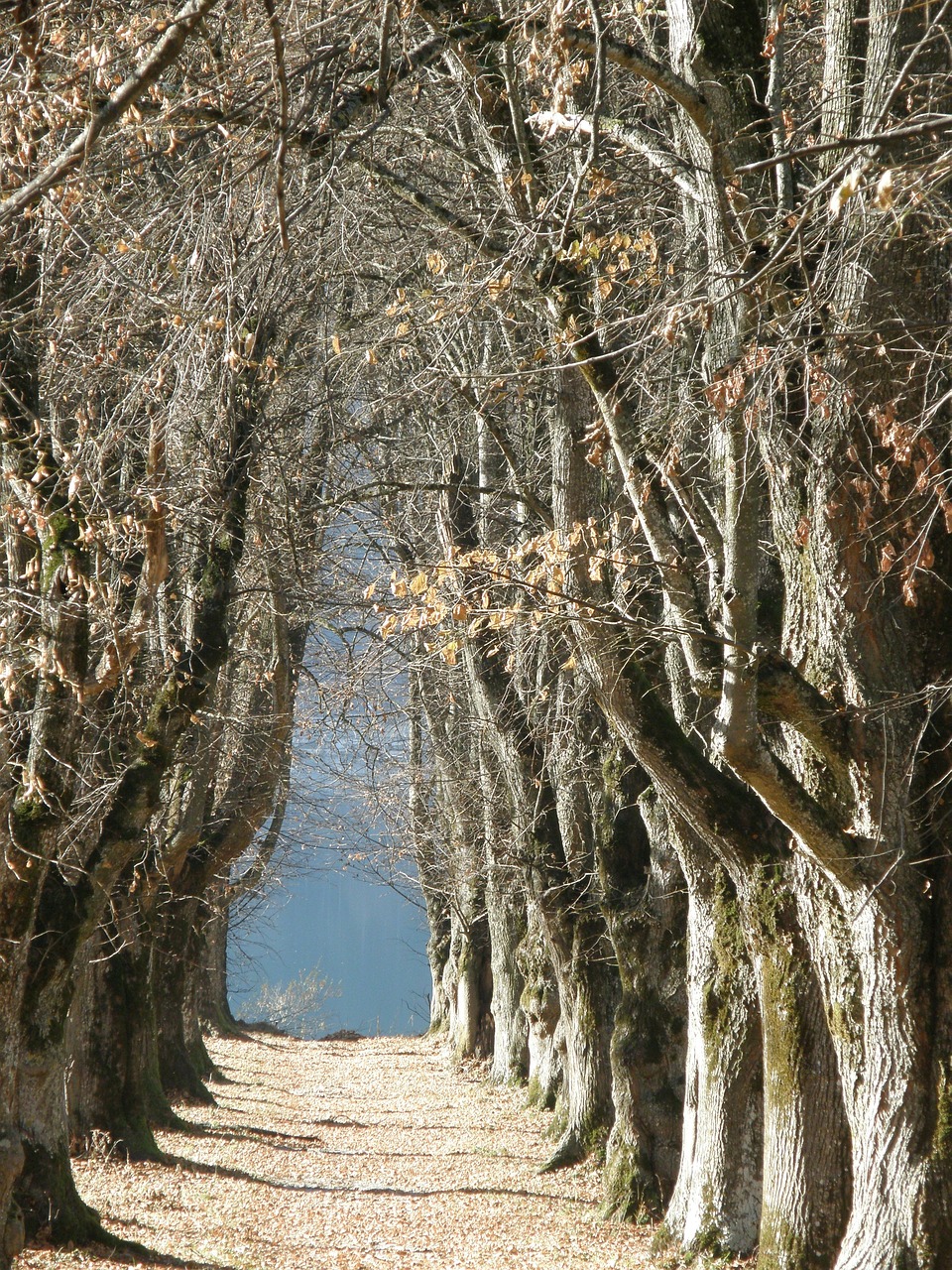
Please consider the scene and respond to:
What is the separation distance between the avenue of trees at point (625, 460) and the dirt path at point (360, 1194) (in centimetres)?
102

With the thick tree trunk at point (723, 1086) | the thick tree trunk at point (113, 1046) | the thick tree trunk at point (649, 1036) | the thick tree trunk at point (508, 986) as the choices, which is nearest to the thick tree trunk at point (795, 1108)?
the thick tree trunk at point (723, 1086)

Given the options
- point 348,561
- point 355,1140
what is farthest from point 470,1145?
point 348,561

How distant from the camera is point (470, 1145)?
15.2 metres

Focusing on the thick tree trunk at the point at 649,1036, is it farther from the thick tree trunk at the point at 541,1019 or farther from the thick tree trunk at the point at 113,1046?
the thick tree trunk at the point at 113,1046

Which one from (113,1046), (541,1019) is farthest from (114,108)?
(541,1019)

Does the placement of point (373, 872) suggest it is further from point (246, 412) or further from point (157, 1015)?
point (246, 412)

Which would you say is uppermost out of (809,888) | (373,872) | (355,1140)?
(373,872)

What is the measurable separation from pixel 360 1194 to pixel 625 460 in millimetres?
8990

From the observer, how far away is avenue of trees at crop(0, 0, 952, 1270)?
17.8 feet

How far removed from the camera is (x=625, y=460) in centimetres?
611

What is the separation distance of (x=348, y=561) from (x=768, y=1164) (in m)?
8.90

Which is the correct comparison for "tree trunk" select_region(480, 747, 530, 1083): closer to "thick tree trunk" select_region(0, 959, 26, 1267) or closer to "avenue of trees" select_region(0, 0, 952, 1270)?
"avenue of trees" select_region(0, 0, 952, 1270)

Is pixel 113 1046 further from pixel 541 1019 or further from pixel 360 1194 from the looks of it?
pixel 541 1019

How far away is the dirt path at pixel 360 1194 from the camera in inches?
362
